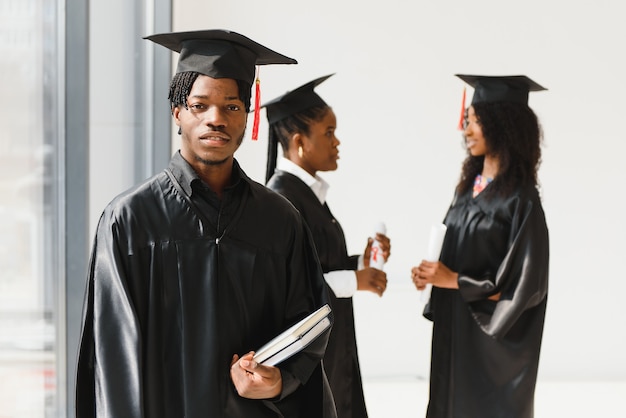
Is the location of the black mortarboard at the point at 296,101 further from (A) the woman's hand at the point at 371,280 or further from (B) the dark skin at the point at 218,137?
(B) the dark skin at the point at 218,137

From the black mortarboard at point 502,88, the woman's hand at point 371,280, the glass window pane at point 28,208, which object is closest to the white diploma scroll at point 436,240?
the woman's hand at point 371,280

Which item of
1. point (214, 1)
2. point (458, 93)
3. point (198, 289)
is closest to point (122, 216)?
point (198, 289)

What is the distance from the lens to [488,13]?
651cm

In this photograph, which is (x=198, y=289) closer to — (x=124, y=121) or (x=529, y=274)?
(x=529, y=274)

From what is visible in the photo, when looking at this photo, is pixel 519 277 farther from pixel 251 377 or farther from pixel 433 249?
pixel 251 377

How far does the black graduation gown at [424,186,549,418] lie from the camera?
3.57m

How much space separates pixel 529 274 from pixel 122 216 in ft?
7.00

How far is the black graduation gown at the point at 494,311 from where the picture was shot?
11.7ft

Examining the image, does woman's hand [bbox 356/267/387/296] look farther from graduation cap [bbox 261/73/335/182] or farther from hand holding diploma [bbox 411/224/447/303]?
graduation cap [bbox 261/73/335/182]

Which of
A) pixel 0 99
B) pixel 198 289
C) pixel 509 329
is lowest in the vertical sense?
pixel 509 329

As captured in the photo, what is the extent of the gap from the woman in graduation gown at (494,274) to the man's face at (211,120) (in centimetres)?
179

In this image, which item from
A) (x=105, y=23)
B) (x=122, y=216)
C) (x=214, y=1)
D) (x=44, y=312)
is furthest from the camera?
(x=214, y=1)

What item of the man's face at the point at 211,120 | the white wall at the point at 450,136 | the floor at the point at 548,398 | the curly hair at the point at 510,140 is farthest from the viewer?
the white wall at the point at 450,136

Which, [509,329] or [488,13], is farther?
[488,13]
